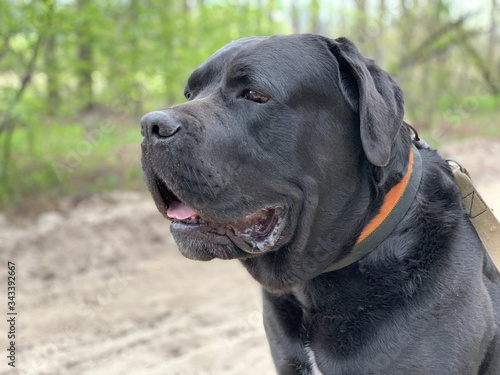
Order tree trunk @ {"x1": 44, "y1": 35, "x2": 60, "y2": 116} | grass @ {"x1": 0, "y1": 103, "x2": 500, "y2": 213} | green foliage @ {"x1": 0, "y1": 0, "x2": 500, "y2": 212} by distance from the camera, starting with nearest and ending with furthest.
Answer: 1. green foliage @ {"x1": 0, "y1": 0, "x2": 500, "y2": 212}
2. grass @ {"x1": 0, "y1": 103, "x2": 500, "y2": 213}
3. tree trunk @ {"x1": 44, "y1": 35, "x2": 60, "y2": 116}

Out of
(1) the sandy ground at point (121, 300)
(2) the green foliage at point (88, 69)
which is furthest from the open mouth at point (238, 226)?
(2) the green foliage at point (88, 69)

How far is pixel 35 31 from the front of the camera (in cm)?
575

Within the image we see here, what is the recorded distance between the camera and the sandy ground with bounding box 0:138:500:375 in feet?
12.7

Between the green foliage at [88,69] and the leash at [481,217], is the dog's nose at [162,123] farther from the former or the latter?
the green foliage at [88,69]

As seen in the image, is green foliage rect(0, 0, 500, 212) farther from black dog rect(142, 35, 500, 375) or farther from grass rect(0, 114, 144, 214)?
black dog rect(142, 35, 500, 375)

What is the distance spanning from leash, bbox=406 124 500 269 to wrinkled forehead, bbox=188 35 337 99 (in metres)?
0.84

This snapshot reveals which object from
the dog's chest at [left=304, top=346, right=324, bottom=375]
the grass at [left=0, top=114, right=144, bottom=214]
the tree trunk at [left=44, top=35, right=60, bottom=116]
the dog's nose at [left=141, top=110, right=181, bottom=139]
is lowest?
the grass at [left=0, top=114, right=144, bottom=214]

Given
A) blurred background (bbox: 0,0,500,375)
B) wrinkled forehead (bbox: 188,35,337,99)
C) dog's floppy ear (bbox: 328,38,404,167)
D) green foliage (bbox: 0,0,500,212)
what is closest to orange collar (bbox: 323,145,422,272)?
dog's floppy ear (bbox: 328,38,404,167)

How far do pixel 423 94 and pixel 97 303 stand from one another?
32.0 ft

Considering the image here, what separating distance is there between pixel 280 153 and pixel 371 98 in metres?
0.44

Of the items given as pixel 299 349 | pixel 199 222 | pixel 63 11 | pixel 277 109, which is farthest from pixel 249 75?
pixel 63 11

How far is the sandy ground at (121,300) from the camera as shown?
3857 mm

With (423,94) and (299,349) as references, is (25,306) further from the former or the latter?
(423,94)

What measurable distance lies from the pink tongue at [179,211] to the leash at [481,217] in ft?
4.11
